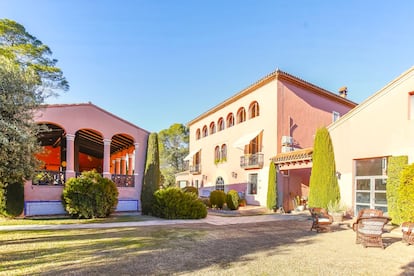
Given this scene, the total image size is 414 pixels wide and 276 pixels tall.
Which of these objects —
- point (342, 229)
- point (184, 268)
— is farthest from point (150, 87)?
point (184, 268)

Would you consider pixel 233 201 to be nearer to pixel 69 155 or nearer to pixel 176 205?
pixel 176 205

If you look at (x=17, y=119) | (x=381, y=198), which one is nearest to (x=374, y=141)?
(x=381, y=198)

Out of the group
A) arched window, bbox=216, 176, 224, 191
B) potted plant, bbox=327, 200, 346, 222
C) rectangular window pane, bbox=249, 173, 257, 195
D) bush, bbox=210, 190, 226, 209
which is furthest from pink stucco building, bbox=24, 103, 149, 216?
arched window, bbox=216, 176, 224, 191

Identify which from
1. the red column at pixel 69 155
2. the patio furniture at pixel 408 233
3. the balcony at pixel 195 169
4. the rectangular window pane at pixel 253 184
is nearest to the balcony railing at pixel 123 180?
the red column at pixel 69 155

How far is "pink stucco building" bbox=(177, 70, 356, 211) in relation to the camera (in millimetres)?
22938

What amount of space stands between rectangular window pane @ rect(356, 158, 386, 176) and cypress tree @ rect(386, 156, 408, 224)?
109 cm

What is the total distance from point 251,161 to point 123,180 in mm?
12382

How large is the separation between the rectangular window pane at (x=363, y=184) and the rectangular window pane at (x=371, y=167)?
395mm

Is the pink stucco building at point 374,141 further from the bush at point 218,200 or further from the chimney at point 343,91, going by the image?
the chimney at point 343,91

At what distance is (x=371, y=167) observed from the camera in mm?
16156

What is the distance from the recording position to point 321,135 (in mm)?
17969

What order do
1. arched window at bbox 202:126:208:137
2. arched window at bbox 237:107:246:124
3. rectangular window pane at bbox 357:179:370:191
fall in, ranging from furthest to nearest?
arched window at bbox 202:126:208:137 < arched window at bbox 237:107:246:124 < rectangular window pane at bbox 357:179:370:191

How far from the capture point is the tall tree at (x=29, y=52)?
23531mm

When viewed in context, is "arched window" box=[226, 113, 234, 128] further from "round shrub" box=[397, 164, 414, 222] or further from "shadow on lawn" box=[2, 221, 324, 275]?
"shadow on lawn" box=[2, 221, 324, 275]
